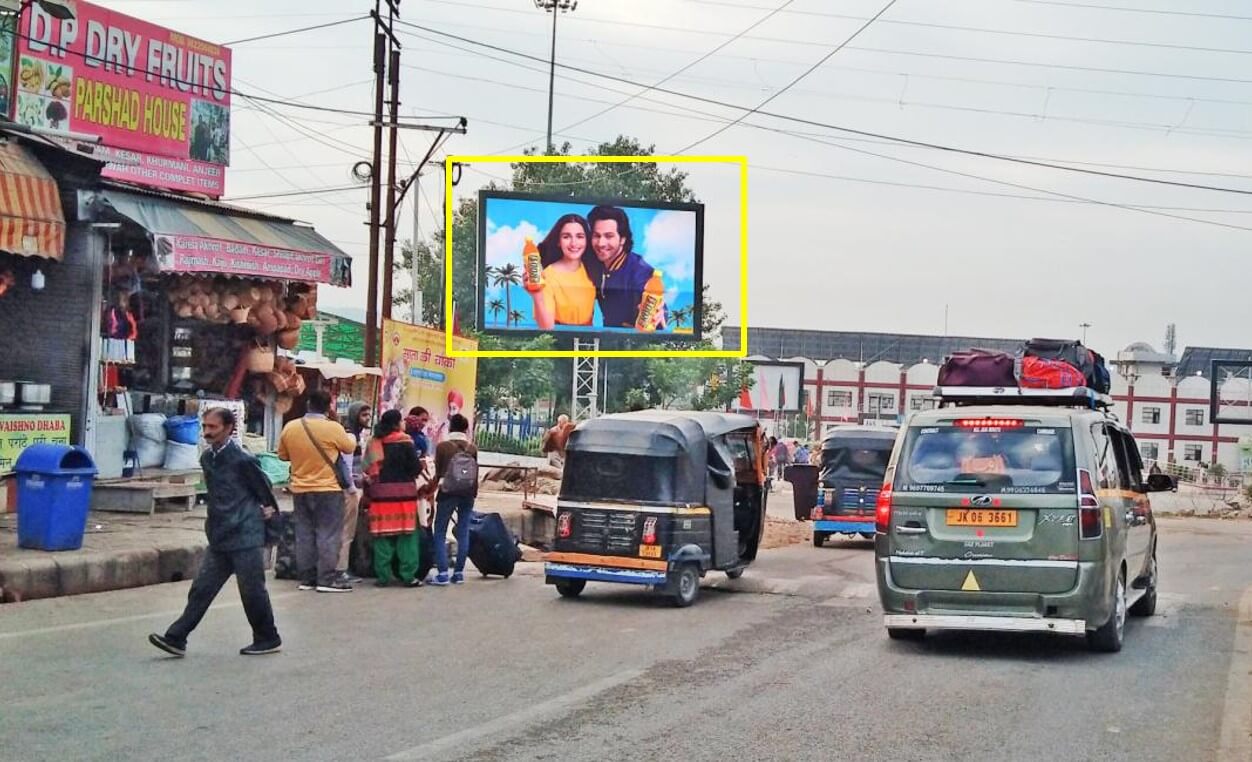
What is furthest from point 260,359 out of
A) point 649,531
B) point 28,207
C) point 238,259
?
point 649,531

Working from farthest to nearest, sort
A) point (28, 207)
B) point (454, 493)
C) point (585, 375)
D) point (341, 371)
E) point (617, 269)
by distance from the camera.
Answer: point (585, 375) → point (617, 269) → point (341, 371) → point (28, 207) → point (454, 493)

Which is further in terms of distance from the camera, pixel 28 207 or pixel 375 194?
pixel 375 194

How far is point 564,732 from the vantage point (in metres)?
7.32

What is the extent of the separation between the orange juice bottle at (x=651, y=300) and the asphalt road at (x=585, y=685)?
18.8m

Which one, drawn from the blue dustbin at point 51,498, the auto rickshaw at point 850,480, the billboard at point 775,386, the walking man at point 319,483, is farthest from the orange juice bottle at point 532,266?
the billboard at point 775,386

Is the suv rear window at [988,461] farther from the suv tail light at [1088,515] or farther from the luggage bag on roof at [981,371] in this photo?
the luggage bag on roof at [981,371]

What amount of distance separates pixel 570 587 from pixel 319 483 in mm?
2640

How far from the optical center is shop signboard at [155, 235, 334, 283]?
17859 mm

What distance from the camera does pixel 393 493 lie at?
1363cm

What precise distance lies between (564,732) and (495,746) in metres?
0.51

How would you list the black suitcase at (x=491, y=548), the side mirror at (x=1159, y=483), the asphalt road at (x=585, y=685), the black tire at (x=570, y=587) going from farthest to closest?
the black suitcase at (x=491, y=548), the black tire at (x=570, y=587), the side mirror at (x=1159, y=483), the asphalt road at (x=585, y=685)

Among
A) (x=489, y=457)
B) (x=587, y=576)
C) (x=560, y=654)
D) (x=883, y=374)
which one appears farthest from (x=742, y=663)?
(x=883, y=374)

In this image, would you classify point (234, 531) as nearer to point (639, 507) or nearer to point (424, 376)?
point (639, 507)

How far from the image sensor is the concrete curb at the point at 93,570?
1187 centimetres
